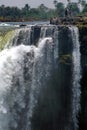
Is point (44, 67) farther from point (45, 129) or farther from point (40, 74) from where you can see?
point (45, 129)

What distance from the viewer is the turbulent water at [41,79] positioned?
43.1 metres

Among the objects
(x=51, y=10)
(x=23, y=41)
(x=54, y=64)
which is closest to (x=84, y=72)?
(x=54, y=64)

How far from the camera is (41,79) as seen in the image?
4350 cm

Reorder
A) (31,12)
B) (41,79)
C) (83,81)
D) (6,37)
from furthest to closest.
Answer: (31,12) < (6,37) < (83,81) < (41,79)

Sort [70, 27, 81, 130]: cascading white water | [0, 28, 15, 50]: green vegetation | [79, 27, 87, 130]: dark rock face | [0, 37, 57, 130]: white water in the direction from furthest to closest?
[0, 28, 15, 50]: green vegetation → [79, 27, 87, 130]: dark rock face → [70, 27, 81, 130]: cascading white water → [0, 37, 57, 130]: white water

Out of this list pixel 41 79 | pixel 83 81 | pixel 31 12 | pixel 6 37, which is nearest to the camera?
pixel 41 79

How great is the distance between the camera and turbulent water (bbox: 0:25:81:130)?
43.1m

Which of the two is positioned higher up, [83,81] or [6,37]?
[6,37]

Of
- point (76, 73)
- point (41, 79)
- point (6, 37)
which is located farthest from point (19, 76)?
point (76, 73)

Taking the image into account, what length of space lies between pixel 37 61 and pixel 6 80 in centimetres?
288

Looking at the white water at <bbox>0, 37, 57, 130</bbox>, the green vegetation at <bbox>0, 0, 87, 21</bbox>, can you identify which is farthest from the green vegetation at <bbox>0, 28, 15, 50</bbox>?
the green vegetation at <bbox>0, 0, 87, 21</bbox>

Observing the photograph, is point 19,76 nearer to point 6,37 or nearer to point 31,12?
point 6,37

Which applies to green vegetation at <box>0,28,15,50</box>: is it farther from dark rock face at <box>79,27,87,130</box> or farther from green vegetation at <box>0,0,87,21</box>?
green vegetation at <box>0,0,87,21</box>

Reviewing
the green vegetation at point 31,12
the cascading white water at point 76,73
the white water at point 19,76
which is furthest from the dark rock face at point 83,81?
the green vegetation at point 31,12
